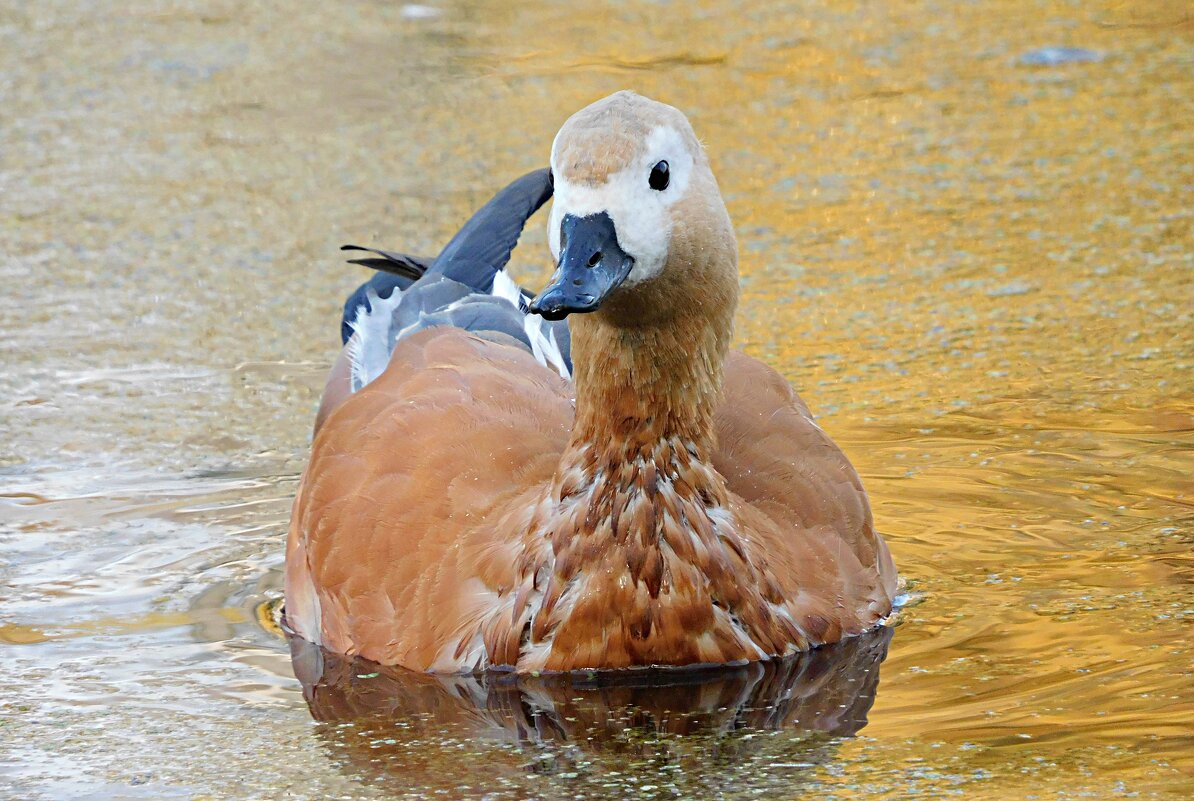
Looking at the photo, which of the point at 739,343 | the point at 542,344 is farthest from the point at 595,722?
the point at 739,343

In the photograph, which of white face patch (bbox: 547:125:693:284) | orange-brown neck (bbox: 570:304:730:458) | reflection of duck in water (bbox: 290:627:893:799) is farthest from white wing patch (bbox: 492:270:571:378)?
white face patch (bbox: 547:125:693:284)

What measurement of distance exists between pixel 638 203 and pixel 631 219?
5 cm

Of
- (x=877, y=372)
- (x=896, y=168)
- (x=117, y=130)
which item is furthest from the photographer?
(x=117, y=130)

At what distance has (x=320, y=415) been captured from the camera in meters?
5.46

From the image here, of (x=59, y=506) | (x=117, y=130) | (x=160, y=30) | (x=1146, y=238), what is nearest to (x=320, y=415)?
(x=59, y=506)

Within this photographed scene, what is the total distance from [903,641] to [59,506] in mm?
2397

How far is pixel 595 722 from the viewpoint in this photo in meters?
3.94

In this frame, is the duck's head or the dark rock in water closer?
the duck's head

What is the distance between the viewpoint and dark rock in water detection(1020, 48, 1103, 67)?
8.91 m

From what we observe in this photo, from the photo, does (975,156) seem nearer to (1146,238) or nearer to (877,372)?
(1146,238)

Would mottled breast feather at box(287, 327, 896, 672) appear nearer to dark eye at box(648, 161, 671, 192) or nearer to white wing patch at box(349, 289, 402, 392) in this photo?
white wing patch at box(349, 289, 402, 392)

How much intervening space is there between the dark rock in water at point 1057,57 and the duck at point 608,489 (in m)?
4.56

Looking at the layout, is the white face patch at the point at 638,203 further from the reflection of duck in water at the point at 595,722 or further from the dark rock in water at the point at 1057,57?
the dark rock in water at the point at 1057,57

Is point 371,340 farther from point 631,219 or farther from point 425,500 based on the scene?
point 631,219
